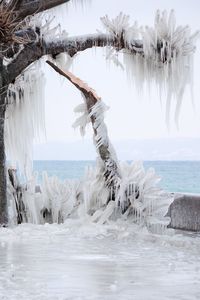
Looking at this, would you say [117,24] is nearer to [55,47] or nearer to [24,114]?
[55,47]

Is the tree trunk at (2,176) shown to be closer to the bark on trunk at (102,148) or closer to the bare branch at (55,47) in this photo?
the bare branch at (55,47)

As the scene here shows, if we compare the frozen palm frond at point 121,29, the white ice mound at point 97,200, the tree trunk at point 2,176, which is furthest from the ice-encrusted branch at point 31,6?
the white ice mound at point 97,200

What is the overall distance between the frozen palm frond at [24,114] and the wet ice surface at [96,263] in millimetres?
1591

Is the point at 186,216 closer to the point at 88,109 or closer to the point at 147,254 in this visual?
the point at 88,109

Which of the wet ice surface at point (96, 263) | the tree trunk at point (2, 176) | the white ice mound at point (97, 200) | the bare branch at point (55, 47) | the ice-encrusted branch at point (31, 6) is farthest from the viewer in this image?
the white ice mound at point (97, 200)

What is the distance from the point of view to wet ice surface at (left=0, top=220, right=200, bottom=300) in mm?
4805

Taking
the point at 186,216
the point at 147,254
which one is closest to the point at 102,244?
the point at 147,254

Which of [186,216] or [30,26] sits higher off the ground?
[30,26]

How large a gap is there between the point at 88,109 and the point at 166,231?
7.69ft

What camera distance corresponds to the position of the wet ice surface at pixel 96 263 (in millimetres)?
4805

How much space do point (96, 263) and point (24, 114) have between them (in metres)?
4.83

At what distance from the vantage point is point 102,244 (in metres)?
8.30

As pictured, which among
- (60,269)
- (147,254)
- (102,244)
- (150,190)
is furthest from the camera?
(150,190)

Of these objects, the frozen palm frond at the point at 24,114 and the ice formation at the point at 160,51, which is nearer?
the ice formation at the point at 160,51
